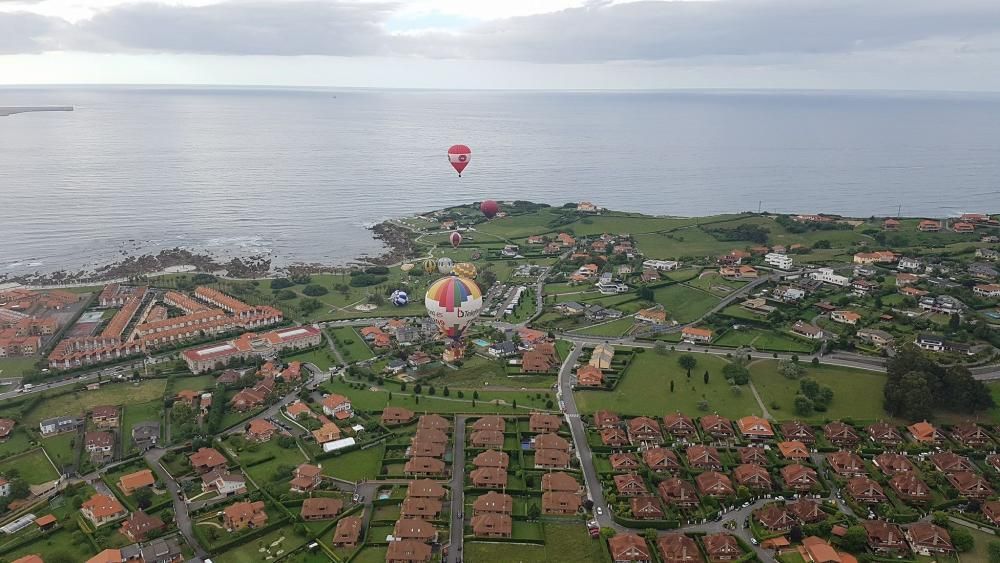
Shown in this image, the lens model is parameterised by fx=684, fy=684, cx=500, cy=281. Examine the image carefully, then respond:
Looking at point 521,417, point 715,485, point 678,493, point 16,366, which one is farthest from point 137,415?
point 715,485

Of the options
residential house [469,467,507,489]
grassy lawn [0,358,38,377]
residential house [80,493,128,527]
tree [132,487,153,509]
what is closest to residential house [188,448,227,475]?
tree [132,487,153,509]

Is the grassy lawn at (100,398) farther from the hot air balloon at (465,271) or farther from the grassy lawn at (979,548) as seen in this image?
the grassy lawn at (979,548)

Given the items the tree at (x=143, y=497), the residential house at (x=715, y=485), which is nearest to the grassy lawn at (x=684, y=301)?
the residential house at (x=715, y=485)

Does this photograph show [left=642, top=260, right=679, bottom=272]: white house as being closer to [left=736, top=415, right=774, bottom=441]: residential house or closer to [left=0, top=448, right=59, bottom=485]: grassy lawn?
[left=736, top=415, right=774, bottom=441]: residential house

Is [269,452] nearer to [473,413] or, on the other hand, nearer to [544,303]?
[473,413]

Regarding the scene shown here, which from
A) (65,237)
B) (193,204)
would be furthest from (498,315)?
(193,204)

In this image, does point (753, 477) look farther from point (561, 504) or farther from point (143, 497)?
point (143, 497)

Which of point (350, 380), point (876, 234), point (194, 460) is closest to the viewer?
point (194, 460)
